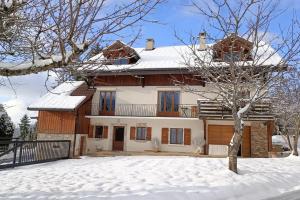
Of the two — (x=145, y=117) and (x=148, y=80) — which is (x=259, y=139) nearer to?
(x=145, y=117)

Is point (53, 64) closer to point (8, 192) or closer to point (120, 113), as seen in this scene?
point (8, 192)

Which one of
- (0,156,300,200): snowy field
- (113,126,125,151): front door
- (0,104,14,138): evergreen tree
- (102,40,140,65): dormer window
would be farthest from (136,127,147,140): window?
(102,40,140,65): dormer window

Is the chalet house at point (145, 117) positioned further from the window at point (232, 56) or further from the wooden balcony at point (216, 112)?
the window at point (232, 56)

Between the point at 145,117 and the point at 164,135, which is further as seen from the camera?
the point at 164,135

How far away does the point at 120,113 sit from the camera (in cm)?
2348

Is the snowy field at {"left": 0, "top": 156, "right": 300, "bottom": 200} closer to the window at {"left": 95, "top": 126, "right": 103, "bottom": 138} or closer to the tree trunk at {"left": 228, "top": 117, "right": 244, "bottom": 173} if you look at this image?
the tree trunk at {"left": 228, "top": 117, "right": 244, "bottom": 173}

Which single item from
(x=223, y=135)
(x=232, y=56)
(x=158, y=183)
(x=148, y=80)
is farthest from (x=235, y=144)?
(x=148, y=80)

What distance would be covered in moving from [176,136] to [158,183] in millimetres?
13277

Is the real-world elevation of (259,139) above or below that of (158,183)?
above

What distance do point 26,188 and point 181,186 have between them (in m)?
4.37

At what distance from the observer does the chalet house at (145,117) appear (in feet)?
68.8

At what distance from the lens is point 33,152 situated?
1538cm

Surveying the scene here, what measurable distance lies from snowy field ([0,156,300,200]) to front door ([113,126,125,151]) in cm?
1104

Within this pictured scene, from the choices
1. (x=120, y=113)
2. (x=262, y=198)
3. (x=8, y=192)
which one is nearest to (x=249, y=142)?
(x=120, y=113)
